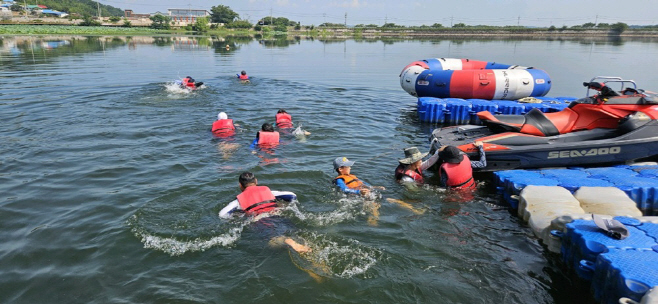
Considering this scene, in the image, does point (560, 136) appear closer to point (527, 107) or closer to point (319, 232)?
point (527, 107)

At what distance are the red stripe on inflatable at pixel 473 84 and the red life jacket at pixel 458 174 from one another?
24.3 feet

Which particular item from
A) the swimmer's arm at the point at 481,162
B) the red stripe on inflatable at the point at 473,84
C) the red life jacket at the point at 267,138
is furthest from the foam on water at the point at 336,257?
the red stripe on inflatable at the point at 473,84

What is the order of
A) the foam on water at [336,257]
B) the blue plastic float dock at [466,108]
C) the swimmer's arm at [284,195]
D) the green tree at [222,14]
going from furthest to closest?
1. the green tree at [222,14]
2. the blue plastic float dock at [466,108]
3. the swimmer's arm at [284,195]
4. the foam on water at [336,257]

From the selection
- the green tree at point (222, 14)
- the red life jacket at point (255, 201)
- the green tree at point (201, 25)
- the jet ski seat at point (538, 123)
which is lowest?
the red life jacket at point (255, 201)

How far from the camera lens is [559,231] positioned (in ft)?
16.6

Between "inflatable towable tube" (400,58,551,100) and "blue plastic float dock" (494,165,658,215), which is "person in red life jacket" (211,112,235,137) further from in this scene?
"inflatable towable tube" (400,58,551,100)

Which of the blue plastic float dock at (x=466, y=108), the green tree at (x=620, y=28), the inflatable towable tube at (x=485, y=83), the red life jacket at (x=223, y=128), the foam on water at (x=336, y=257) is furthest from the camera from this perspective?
the green tree at (x=620, y=28)

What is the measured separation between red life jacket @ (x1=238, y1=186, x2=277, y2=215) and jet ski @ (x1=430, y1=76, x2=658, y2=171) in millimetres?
4394

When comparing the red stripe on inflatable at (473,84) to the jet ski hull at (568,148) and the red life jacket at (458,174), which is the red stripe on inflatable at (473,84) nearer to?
the jet ski hull at (568,148)

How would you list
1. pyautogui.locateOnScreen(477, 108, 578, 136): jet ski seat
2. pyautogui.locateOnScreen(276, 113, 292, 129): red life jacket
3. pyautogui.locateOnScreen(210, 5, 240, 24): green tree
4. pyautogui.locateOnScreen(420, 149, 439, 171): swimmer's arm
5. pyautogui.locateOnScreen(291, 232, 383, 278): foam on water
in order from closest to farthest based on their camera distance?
pyautogui.locateOnScreen(291, 232, 383, 278): foam on water, pyautogui.locateOnScreen(420, 149, 439, 171): swimmer's arm, pyautogui.locateOnScreen(477, 108, 578, 136): jet ski seat, pyautogui.locateOnScreen(276, 113, 292, 129): red life jacket, pyautogui.locateOnScreen(210, 5, 240, 24): green tree

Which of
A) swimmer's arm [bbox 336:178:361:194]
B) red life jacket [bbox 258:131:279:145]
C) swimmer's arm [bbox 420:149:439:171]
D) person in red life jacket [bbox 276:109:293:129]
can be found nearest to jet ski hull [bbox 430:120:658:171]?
swimmer's arm [bbox 420:149:439:171]

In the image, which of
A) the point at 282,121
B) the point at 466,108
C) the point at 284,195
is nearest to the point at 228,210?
the point at 284,195

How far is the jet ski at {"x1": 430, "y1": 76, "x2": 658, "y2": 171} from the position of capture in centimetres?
766

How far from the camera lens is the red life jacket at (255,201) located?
5.94 m
